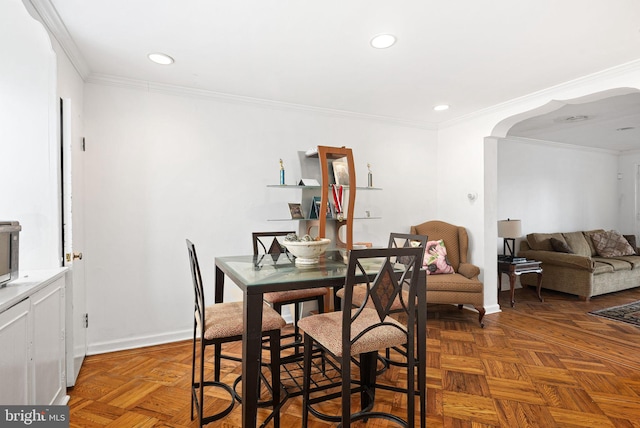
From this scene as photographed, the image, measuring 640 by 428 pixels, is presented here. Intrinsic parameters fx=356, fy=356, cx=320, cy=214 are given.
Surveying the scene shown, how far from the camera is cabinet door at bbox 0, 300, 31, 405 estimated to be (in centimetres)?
142

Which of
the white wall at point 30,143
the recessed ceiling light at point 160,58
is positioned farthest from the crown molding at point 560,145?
the white wall at point 30,143

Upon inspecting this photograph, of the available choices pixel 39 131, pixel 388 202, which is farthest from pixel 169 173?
pixel 388 202

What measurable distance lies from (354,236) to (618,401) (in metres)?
2.57

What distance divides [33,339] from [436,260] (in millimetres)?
3521

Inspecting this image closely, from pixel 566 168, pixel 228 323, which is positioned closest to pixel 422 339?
pixel 228 323

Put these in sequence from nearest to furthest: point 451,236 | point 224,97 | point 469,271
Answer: point 224,97 → point 469,271 → point 451,236

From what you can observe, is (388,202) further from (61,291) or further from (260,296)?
(61,291)

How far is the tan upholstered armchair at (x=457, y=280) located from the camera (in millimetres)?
3686

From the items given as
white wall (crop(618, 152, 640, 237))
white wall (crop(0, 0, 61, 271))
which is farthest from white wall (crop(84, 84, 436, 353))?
white wall (crop(618, 152, 640, 237))

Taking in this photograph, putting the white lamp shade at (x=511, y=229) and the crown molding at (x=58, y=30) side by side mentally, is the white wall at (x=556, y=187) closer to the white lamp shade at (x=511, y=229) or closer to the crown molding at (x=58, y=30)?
the white lamp shade at (x=511, y=229)

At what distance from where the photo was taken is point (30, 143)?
2.14m

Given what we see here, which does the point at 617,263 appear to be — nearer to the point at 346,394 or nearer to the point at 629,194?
the point at 629,194

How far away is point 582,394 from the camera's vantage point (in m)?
2.30

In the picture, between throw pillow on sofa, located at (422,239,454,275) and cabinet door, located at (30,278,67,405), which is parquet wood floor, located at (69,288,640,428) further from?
throw pillow on sofa, located at (422,239,454,275)
